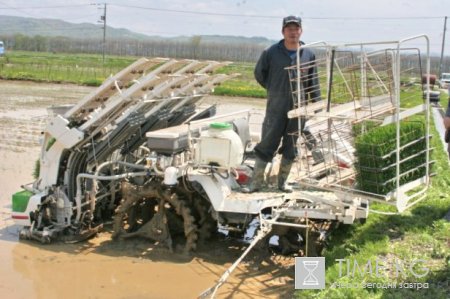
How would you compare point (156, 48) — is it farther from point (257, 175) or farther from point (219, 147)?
point (219, 147)

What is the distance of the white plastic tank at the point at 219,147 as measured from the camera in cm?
582

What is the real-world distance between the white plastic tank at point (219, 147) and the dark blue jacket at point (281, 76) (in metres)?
0.61

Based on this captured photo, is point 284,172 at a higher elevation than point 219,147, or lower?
lower

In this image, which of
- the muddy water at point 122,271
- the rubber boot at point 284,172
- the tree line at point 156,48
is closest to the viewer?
the muddy water at point 122,271

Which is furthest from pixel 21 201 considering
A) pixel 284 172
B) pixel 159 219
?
pixel 284 172

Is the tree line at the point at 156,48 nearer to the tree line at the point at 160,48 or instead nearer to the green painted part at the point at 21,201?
the tree line at the point at 160,48

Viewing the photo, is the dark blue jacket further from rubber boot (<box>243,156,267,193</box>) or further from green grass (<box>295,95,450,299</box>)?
green grass (<box>295,95,450,299</box>)

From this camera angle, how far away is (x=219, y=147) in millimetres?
5855

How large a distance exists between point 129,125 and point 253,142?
193cm

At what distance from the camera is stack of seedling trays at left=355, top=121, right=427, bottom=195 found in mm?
4895

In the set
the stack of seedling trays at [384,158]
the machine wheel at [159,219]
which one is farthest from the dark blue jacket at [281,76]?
the machine wheel at [159,219]

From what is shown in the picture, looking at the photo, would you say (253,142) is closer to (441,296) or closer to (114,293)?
(114,293)

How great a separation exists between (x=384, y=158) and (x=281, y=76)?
1.69 meters

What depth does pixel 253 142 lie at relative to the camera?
7609mm
